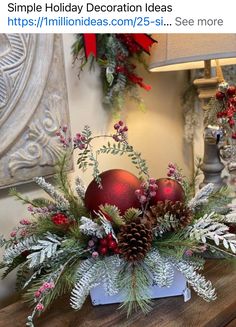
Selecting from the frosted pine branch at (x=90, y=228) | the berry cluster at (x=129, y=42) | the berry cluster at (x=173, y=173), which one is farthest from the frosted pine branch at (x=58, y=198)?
the berry cluster at (x=129, y=42)

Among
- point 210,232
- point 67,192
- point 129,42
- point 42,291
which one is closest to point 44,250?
point 42,291

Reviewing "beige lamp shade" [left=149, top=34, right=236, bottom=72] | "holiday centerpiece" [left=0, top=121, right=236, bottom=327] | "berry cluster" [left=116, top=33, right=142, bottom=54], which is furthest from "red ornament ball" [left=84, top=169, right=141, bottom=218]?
"berry cluster" [left=116, top=33, right=142, bottom=54]

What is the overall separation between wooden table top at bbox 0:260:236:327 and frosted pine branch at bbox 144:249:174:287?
58 mm

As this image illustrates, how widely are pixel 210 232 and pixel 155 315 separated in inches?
6.6

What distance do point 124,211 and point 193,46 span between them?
473 mm

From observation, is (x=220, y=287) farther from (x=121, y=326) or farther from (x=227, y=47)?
(x=227, y=47)

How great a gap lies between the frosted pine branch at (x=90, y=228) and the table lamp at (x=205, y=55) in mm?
478

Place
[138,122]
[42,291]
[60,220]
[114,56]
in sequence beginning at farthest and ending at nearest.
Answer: [138,122]
[114,56]
[60,220]
[42,291]

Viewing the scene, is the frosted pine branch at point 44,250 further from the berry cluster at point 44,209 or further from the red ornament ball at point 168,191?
the red ornament ball at point 168,191

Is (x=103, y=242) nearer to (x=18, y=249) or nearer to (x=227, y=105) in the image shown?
(x=18, y=249)

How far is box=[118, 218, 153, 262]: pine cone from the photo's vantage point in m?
0.58

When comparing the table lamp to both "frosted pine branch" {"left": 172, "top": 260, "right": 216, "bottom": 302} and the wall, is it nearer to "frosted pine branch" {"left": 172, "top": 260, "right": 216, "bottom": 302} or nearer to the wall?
the wall

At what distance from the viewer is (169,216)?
60cm
